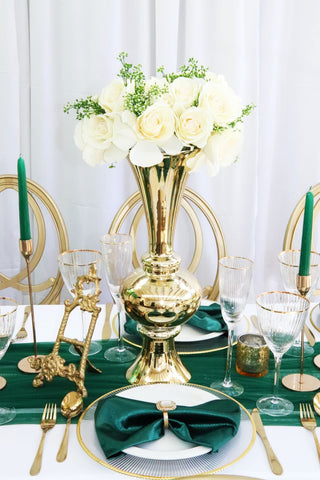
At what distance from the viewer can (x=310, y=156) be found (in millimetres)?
2414

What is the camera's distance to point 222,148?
108 centimetres

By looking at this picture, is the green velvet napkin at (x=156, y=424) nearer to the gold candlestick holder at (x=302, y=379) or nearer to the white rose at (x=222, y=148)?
the gold candlestick holder at (x=302, y=379)

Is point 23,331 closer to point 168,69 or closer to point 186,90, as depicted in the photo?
point 186,90

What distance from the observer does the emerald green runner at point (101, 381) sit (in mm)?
1058

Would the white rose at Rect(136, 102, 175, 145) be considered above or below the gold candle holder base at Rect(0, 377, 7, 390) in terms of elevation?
above

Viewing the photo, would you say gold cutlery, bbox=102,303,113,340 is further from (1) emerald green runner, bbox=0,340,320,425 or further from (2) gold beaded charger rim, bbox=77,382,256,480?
(2) gold beaded charger rim, bbox=77,382,256,480

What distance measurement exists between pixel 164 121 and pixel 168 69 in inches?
52.9

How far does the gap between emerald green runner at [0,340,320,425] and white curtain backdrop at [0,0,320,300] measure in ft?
3.93

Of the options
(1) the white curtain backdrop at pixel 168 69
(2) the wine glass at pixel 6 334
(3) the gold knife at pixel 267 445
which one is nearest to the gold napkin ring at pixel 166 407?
(3) the gold knife at pixel 267 445

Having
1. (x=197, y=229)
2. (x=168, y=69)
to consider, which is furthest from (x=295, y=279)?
(x=168, y=69)

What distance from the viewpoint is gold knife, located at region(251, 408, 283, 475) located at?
0.89 metres

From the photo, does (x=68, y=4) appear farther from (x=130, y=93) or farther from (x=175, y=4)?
(x=130, y=93)

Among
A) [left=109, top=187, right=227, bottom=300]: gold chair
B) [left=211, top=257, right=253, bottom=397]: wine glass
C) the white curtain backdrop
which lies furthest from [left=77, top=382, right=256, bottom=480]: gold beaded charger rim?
the white curtain backdrop

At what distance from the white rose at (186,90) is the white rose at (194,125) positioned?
0.04m
